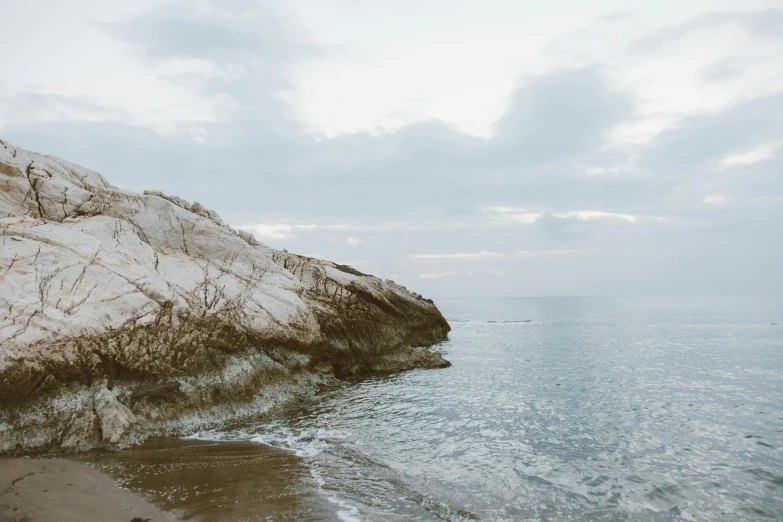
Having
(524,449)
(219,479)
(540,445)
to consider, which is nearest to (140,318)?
(219,479)

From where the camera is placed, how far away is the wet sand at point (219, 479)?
902cm

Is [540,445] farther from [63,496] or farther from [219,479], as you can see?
[63,496]

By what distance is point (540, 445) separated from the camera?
14.3 meters

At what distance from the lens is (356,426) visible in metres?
15.7

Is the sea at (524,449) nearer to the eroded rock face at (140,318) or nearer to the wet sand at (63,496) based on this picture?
the wet sand at (63,496)

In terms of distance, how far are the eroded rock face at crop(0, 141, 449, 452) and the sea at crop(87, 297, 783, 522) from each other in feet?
5.86

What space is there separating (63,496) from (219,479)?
3034 millimetres

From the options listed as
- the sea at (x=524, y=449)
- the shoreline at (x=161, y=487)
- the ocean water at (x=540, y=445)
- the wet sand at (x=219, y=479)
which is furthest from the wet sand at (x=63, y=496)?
the ocean water at (x=540, y=445)

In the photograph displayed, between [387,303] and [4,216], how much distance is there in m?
19.5

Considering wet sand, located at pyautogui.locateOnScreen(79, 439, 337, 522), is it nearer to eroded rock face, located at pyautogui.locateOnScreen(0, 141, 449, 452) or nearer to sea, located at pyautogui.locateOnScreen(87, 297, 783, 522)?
sea, located at pyautogui.locateOnScreen(87, 297, 783, 522)

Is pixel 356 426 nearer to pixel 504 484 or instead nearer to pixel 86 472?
pixel 504 484

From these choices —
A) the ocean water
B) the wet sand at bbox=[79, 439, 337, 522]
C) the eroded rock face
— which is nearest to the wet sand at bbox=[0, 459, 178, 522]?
the wet sand at bbox=[79, 439, 337, 522]

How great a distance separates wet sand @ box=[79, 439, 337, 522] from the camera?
9023mm

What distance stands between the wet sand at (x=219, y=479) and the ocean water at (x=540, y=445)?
0.50m
